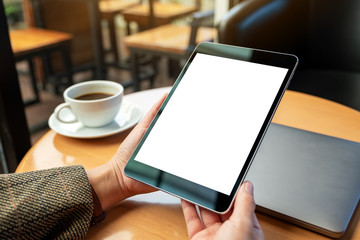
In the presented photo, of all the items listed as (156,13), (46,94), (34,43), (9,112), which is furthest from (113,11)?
(9,112)

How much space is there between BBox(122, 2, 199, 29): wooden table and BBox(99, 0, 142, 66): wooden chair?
15 cm

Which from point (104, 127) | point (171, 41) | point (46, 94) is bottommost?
point (46, 94)

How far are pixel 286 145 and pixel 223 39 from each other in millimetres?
617

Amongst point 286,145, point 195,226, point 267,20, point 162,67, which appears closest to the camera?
point 195,226

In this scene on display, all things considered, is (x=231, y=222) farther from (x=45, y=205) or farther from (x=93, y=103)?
(x=93, y=103)

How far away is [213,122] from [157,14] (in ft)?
7.84

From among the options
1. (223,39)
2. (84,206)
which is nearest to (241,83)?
(84,206)

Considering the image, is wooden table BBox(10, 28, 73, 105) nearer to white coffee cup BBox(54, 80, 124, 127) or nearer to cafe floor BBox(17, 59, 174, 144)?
cafe floor BBox(17, 59, 174, 144)

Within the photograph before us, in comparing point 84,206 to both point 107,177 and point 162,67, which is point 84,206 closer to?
point 107,177

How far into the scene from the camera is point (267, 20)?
1.20m

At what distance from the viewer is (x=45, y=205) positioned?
1.38ft

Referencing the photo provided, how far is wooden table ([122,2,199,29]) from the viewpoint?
2.65 m

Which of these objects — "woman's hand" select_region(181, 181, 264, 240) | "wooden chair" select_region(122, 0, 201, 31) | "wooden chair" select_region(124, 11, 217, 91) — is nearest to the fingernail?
"woman's hand" select_region(181, 181, 264, 240)

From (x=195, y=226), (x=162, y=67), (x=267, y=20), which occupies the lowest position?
(x=162, y=67)
